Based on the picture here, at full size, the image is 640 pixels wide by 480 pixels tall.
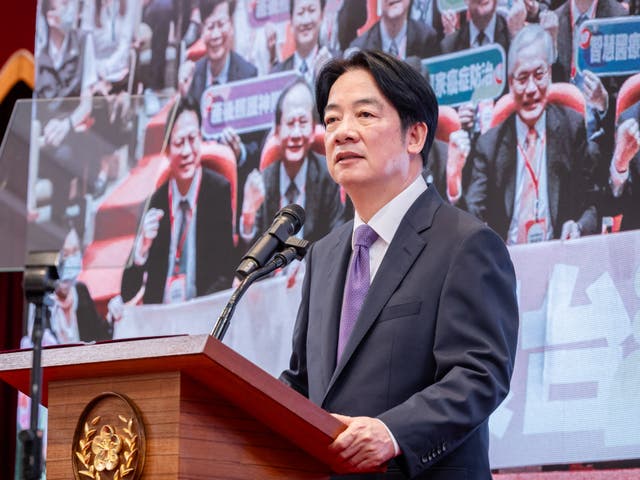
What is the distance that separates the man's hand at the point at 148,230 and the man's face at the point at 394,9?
4.14ft

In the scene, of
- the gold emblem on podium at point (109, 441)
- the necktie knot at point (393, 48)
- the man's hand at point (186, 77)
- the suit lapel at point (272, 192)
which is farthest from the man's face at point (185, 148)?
the gold emblem on podium at point (109, 441)

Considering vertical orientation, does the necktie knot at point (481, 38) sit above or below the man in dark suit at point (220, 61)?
below

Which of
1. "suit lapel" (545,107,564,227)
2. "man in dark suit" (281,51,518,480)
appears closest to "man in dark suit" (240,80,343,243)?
"suit lapel" (545,107,564,227)

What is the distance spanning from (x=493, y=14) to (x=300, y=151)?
0.92 m

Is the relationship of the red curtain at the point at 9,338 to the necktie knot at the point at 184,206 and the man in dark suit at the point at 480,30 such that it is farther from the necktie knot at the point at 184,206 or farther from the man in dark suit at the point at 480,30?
the man in dark suit at the point at 480,30

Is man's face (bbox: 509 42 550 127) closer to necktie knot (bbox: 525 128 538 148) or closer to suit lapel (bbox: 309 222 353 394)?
necktie knot (bbox: 525 128 538 148)

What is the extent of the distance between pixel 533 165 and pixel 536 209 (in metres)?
0.15

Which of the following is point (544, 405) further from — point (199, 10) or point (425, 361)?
point (199, 10)

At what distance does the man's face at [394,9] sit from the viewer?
389 cm

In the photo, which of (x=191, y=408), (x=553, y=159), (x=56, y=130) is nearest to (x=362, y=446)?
(x=191, y=408)

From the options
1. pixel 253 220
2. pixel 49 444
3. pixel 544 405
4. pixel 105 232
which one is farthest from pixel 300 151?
pixel 49 444

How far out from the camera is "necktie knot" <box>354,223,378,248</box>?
2.49 meters

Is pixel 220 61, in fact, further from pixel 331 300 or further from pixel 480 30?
pixel 331 300

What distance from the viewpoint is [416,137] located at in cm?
260
